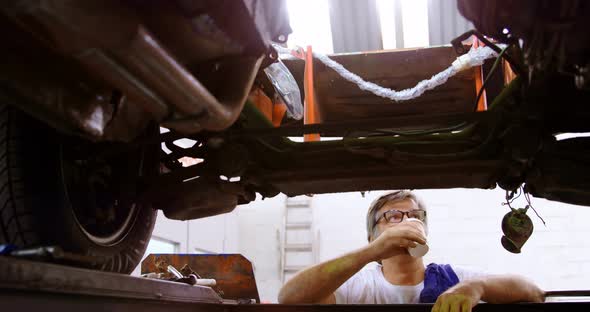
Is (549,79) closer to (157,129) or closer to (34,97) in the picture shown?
(157,129)

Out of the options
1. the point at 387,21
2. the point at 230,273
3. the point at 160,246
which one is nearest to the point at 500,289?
the point at 230,273

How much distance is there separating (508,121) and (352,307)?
726 mm

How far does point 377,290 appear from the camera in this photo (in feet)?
7.36

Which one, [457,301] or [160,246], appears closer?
[457,301]

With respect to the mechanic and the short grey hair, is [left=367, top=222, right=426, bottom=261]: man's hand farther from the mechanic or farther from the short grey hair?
the short grey hair

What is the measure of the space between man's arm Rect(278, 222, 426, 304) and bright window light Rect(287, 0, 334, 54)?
1.85 m

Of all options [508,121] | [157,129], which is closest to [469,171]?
[508,121]

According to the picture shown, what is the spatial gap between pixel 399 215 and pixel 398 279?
1.01 feet

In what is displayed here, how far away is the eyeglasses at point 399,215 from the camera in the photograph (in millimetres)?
2102

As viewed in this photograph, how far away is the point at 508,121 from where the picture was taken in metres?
1.37

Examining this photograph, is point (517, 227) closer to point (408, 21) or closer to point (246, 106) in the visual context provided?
point (246, 106)

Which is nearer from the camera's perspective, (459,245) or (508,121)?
(508,121)

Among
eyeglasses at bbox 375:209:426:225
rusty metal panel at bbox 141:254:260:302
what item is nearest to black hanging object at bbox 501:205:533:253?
eyeglasses at bbox 375:209:426:225

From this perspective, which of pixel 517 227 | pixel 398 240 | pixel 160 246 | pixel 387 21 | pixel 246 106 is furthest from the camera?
pixel 160 246
